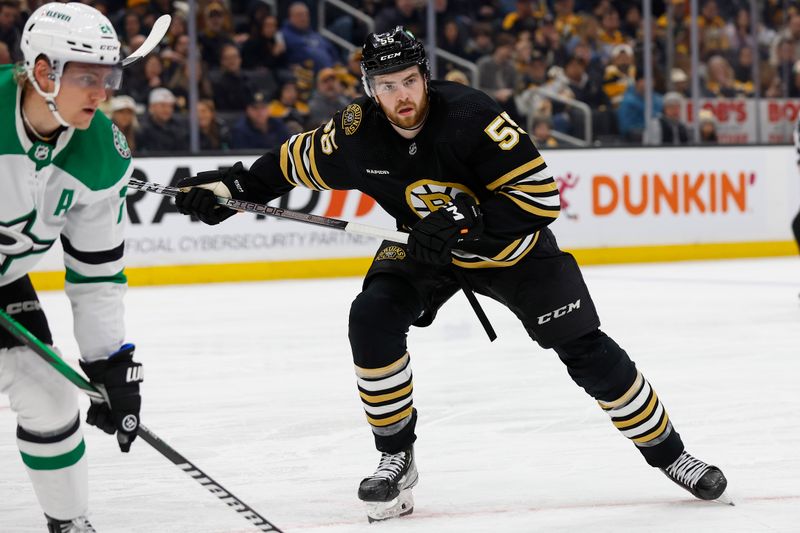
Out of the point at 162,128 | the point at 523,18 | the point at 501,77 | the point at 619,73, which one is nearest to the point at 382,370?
the point at 162,128

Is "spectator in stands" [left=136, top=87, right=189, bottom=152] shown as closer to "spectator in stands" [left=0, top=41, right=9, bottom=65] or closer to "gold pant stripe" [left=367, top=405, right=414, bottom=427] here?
"spectator in stands" [left=0, top=41, right=9, bottom=65]

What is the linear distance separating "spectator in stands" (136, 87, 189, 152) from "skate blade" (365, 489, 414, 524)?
219 inches

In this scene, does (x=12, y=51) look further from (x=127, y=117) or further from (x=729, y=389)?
(x=729, y=389)

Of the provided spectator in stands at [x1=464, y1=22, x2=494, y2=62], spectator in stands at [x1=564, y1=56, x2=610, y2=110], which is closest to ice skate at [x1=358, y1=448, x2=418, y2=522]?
spectator in stands at [x1=464, y1=22, x2=494, y2=62]

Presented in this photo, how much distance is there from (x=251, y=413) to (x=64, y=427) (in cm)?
164

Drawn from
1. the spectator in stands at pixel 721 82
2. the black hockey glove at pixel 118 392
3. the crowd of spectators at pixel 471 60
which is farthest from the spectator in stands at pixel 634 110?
the black hockey glove at pixel 118 392

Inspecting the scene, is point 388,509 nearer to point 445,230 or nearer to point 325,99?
point 445,230

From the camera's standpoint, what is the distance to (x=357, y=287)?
24.9ft

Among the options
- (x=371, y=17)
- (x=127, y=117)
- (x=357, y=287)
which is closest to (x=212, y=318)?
(x=357, y=287)

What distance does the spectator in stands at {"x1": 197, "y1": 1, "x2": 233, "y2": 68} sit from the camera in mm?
8305

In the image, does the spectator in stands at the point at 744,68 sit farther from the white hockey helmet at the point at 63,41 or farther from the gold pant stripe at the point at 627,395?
the white hockey helmet at the point at 63,41

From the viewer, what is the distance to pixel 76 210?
2176 millimetres

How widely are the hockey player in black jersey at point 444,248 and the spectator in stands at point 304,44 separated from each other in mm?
Result: 6065

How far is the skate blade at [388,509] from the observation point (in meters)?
2.60
